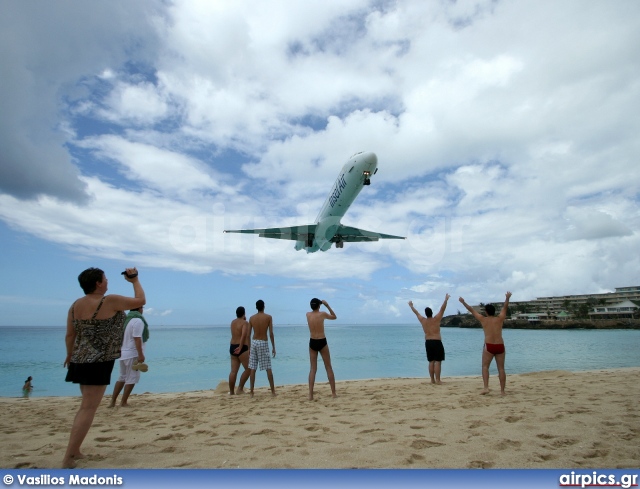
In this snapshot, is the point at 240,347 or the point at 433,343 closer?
the point at 240,347

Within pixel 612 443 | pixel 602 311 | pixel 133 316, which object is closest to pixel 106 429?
pixel 133 316

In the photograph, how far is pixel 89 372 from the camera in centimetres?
347

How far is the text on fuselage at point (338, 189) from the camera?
2230 centimetres

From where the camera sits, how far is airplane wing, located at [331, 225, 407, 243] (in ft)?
96.1

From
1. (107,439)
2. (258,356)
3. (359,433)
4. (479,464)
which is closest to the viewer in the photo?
(479,464)

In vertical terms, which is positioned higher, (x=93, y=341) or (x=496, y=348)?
(x=93, y=341)

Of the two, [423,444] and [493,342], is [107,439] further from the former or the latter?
[493,342]

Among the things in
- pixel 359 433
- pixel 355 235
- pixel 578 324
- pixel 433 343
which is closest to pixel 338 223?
pixel 355 235

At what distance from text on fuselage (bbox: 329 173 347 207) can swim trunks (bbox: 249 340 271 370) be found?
602 inches

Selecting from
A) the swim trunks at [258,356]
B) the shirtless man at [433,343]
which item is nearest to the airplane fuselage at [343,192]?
the shirtless man at [433,343]

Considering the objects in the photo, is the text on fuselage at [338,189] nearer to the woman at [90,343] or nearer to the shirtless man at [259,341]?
the shirtless man at [259,341]

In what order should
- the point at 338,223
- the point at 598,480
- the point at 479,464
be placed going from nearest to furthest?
1. the point at 598,480
2. the point at 479,464
3. the point at 338,223

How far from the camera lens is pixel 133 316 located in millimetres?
7219

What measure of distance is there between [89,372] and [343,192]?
19834 millimetres
